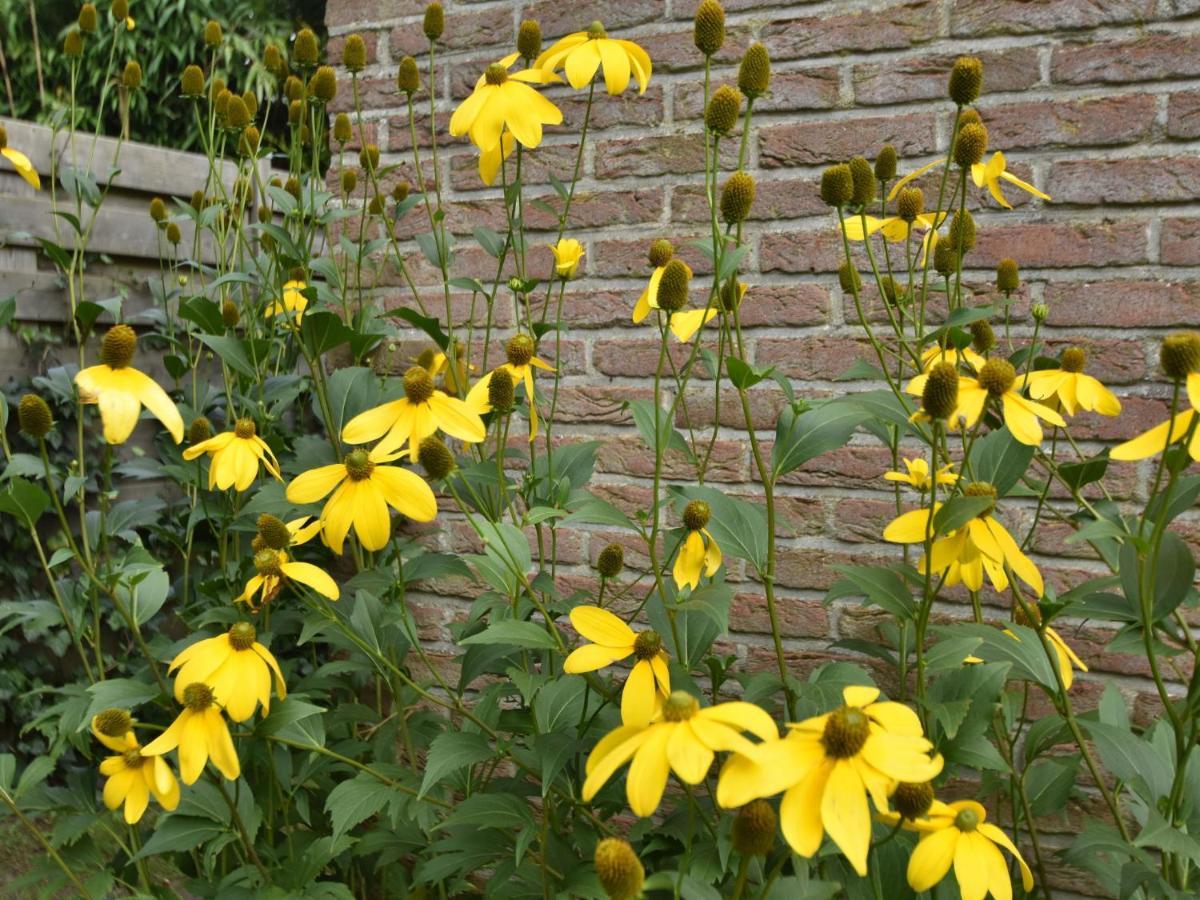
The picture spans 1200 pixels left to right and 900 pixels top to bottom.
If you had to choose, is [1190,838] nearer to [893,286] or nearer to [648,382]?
[893,286]

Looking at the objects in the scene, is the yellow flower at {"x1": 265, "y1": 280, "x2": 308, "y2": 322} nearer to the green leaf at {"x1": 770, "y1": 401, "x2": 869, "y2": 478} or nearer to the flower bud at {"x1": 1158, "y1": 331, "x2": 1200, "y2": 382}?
the green leaf at {"x1": 770, "y1": 401, "x2": 869, "y2": 478}

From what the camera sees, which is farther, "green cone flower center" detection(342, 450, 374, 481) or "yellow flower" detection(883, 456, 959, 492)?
"yellow flower" detection(883, 456, 959, 492)

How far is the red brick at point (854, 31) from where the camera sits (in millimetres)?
1480

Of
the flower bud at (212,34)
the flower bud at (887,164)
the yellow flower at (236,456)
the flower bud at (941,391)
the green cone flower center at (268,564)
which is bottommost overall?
the green cone flower center at (268,564)

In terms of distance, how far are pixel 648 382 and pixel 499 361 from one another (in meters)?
0.26

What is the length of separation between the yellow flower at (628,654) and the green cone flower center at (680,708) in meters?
0.15

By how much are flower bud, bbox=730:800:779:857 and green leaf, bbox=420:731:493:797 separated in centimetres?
46

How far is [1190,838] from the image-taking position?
2.81 ft

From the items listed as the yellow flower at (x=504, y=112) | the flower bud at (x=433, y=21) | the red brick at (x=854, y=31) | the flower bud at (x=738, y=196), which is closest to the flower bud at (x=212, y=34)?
the flower bud at (x=433, y=21)

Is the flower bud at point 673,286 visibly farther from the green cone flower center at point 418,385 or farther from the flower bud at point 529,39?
the flower bud at point 529,39

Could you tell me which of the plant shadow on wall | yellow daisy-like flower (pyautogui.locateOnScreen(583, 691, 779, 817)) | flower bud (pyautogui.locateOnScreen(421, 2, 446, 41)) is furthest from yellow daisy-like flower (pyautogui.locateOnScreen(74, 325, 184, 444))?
flower bud (pyautogui.locateOnScreen(421, 2, 446, 41))

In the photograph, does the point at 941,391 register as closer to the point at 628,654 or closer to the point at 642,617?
the point at 628,654

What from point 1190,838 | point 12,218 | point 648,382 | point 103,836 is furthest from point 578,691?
point 12,218

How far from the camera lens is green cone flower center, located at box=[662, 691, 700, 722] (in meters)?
0.60
